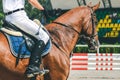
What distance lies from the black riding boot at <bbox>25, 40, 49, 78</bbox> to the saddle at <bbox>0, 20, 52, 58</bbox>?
11cm

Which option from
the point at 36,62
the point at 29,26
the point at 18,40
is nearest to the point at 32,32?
the point at 29,26

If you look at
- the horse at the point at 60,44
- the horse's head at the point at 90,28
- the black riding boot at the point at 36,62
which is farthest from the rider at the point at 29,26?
the horse's head at the point at 90,28

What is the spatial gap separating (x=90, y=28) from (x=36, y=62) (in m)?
1.56

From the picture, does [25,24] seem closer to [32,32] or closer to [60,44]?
[32,32]

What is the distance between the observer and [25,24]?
9148 millimetres

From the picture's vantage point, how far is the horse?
8.99m

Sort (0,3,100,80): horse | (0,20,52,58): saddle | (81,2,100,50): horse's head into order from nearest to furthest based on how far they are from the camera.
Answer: (0,3,100,80): horse → (0,20,52,58): saddle → (81,2,100,50): horse's head

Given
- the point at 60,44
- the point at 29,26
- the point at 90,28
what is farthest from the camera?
the point at 90,28

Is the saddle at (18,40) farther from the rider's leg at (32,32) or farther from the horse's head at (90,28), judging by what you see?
the horse's head at (90,28)

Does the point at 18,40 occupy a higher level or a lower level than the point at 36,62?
higher

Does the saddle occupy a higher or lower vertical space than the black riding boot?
higher

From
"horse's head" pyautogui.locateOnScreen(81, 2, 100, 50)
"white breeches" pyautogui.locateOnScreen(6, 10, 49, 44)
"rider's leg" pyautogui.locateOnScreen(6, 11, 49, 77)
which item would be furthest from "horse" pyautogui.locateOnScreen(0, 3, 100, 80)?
"white breeches" pyautogui.locateOnScreen(6, 10, 49, 44)

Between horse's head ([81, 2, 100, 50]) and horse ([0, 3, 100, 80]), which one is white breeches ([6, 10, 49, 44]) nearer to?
horse ([0, 3, 100, 80])

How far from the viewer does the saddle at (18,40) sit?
29.8ft
